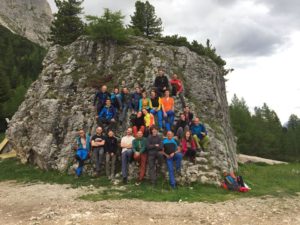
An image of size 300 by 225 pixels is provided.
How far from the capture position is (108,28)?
898 inches

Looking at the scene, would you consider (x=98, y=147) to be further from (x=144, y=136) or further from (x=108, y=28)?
(x=108, y=28)

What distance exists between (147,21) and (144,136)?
21.1 metres

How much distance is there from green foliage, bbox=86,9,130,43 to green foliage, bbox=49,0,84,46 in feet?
43.0

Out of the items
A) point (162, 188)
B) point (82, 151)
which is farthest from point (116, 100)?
point (162, 188)

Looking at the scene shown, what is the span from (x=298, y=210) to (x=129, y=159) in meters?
7.24

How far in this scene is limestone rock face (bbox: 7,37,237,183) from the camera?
18.4 meters

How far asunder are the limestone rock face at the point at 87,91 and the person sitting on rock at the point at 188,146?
0.75 m

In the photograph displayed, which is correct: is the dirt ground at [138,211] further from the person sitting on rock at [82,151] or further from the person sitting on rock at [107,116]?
the person sitting on rock at [107,116]

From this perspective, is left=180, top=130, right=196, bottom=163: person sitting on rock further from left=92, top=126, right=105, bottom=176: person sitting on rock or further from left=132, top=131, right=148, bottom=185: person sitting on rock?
left=92, top=126, right=105, bottom=176: person sitting on rock

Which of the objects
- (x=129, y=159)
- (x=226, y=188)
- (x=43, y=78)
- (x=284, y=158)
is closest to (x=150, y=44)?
(x=43, y=78)

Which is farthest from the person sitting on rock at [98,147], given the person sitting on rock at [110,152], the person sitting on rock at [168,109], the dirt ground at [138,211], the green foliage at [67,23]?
the green foliage at [67,23]

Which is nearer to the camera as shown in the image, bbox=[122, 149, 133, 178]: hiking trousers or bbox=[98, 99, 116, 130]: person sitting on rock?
bbox=[122, 149, 133, 178]: hiking trousers

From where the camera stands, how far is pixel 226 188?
531 inches

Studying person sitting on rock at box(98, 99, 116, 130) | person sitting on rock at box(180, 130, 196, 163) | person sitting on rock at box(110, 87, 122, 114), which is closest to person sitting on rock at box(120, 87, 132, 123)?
person sitting on rock at box(110, 87, 122, 114)
